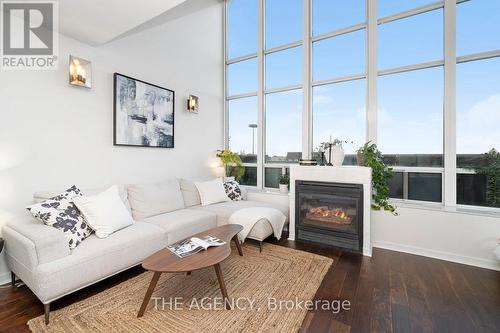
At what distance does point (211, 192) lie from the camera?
3809 millimetres

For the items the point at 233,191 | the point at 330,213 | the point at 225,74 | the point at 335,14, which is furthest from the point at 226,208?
the point at 335,14

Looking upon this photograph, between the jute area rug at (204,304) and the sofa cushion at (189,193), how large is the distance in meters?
1.39

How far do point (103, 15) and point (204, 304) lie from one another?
275 cm

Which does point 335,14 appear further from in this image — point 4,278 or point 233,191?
point 4,278

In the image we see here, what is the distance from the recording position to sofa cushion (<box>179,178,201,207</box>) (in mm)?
3650

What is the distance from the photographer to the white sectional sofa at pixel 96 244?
172 cm

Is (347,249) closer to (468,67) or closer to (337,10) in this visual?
(468,67)

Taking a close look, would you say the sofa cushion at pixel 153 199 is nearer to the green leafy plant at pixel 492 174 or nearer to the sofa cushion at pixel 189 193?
the sofa cushion at pixel 189 193

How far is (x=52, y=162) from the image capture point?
8.11ft

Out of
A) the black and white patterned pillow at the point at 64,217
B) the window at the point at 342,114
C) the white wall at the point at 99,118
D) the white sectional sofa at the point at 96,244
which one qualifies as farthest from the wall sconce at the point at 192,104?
the black and white patterned pillow at the point at 64,217

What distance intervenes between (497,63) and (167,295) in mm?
4508

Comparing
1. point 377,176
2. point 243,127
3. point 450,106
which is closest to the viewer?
point 450,106

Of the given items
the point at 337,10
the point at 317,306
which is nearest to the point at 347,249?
the point at 317,306

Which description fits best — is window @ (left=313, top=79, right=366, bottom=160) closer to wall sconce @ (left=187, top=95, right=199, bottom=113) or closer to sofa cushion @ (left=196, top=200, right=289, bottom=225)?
sofa cushion @ (left=196, top=200, right=289, bottom=225)
